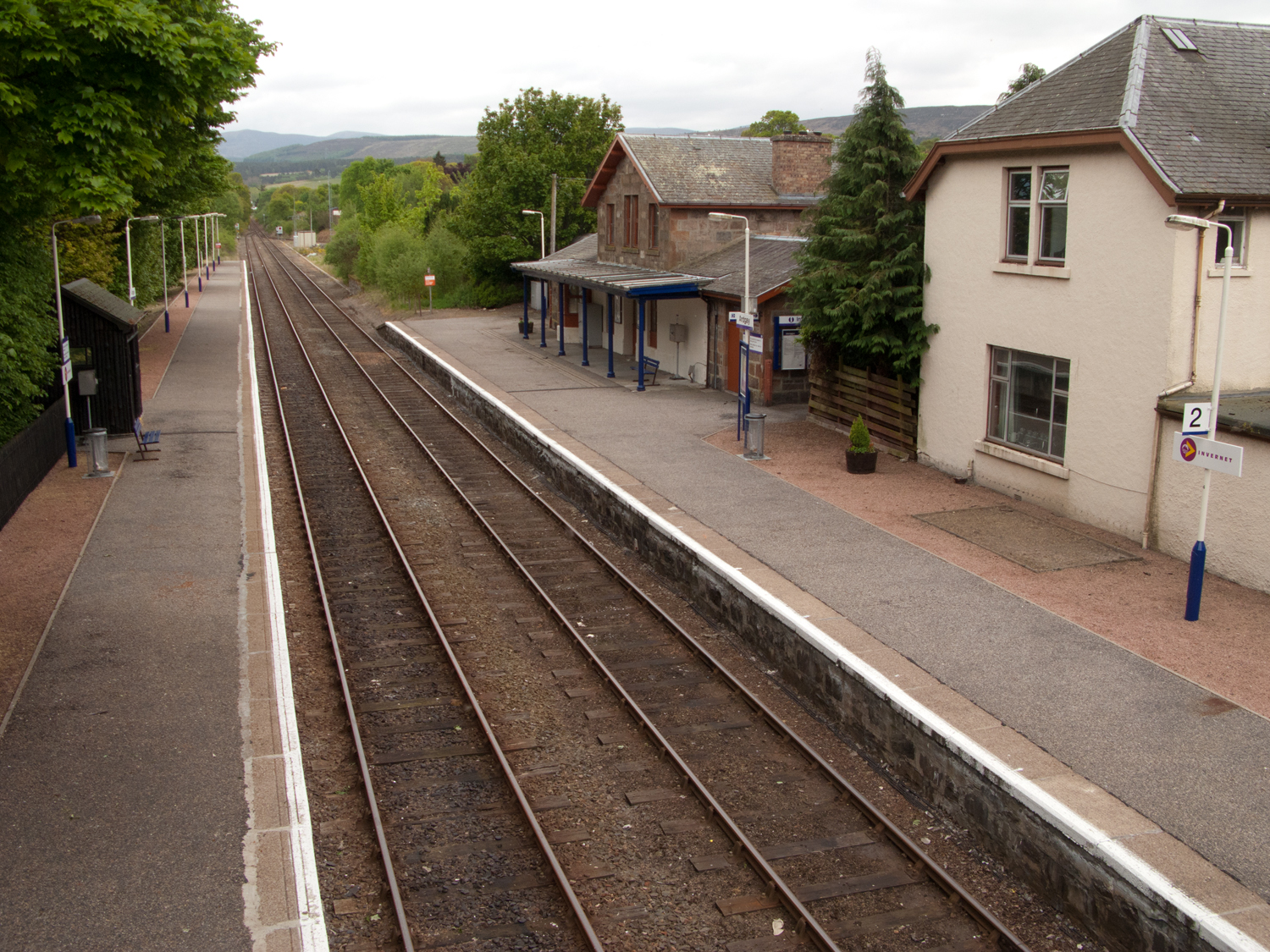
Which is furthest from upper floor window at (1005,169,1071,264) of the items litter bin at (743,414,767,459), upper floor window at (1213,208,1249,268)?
litter bin at (743,414,767,459)

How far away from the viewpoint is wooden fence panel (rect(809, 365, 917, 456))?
1905 centimetres

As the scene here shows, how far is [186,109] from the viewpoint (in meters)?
10.7

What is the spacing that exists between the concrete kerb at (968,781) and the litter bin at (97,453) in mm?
9881

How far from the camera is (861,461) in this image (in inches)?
705

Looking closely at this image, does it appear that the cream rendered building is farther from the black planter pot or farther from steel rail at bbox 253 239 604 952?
steel rail at bbox 253 239 604 952

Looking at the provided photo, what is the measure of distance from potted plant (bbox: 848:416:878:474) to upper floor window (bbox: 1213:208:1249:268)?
19.6 feet

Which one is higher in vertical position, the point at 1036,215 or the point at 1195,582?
the point at 1036,215

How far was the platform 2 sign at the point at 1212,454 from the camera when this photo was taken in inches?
417

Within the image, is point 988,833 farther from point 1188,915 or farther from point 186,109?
point 186,109

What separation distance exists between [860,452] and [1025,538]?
165 inches

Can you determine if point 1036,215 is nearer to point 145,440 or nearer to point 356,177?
point 145,440

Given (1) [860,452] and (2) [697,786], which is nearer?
(2) [697,786]

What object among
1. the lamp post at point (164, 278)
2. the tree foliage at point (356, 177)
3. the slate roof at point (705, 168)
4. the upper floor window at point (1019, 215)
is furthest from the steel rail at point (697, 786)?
the tree foliage at point (356, 177)

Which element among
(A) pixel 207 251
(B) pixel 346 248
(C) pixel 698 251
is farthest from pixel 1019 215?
(A) pixel 207 251
